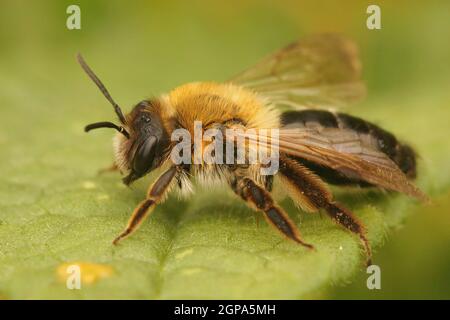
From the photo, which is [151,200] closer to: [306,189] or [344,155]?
[306,189]

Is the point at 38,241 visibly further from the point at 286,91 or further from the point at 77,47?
the point at 77,47

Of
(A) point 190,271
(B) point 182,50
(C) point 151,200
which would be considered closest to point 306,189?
(C) point 151,200

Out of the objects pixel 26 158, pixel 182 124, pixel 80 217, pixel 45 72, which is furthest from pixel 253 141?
pixel 45 72

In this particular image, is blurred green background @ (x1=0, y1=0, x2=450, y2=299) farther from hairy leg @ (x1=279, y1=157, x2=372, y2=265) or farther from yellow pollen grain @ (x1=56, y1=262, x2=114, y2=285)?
yellow pollen grain @ (x1=56, y1=262, x2=114, y2=285)

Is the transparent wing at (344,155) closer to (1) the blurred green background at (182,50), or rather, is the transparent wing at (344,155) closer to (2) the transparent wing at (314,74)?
(2) the transparent wing at (314,74)

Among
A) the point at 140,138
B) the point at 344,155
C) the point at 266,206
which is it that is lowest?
the point at 266,206

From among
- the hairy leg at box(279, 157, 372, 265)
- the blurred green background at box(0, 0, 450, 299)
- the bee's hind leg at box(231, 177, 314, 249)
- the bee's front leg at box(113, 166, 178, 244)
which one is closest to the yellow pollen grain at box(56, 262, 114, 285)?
the bee's front leg at box(113, 166, 178, 244)

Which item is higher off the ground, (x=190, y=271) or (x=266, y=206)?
(x=266, y=206)
